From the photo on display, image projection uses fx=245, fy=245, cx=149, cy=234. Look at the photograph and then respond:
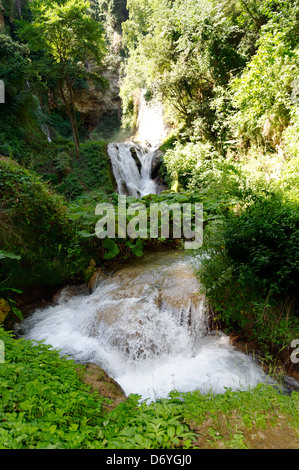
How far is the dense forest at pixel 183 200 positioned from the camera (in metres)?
2.17

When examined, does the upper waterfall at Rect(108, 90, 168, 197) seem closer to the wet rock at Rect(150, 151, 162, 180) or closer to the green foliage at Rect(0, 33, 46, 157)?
the wet rock at Rect(150, 151, 162, 180)

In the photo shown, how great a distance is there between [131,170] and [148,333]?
12981 millimetres

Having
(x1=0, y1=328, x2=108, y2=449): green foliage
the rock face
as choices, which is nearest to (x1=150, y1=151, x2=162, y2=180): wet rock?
(x1=0, y1=328, x2=108, y2=449): green foliage

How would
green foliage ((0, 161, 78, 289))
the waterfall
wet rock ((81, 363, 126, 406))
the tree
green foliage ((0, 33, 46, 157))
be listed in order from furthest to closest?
the waterfall → green foliage ((0, 33, 46, 157)) → the tree → green foliage ((0, 161, 78, 289)) → wet rock ((81, 363, 126, 406))

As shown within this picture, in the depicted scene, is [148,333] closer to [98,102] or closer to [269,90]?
[269,90]

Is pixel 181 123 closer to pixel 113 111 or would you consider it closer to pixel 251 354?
pixel 251 354

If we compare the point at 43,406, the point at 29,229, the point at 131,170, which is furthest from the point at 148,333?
the point at 131,170

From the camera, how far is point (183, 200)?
765 centimetres

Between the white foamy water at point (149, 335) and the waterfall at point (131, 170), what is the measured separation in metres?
9.71

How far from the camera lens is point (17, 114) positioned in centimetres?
1364

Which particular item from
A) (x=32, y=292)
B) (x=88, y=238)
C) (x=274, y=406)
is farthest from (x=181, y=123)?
(x=274, y=406)

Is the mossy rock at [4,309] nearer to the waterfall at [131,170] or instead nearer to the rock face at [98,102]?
the waterfall at [131,170]

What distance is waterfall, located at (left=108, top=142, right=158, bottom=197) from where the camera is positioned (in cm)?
1500

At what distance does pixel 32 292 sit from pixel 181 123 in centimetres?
1237
